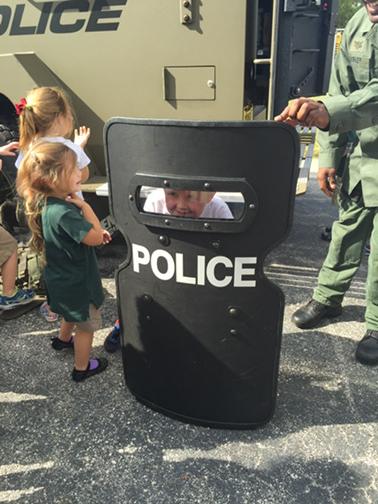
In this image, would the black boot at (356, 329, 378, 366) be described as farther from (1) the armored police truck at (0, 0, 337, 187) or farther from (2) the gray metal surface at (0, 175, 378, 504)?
(1) the armored police truck at (0, 0, 337, 187)

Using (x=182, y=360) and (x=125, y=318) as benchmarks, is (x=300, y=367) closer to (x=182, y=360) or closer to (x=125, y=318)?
(x=182, y=360)

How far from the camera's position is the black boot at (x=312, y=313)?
110 inches

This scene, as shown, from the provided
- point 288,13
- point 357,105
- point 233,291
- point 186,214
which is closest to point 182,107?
point 288,13

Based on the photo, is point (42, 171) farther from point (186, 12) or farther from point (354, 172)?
point (354, 172)

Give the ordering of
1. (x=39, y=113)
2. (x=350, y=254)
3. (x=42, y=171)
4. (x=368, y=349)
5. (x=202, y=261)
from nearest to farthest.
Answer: (x=202, y=261)
(x=42, y=171)
(x=39, y=113)
(x=368, y=349)
(x=350, y=254)

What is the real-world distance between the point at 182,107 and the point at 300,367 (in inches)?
74.4

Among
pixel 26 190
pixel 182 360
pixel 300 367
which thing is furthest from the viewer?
pixel 300 367

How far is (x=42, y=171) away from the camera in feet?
6.25

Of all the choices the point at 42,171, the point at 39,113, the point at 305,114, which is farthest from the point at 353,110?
the point at 39,113

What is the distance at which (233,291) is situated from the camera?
167 cm

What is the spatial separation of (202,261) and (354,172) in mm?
1415

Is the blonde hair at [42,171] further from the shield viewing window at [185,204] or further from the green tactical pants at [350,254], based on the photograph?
the green tactical pants at [350,254]

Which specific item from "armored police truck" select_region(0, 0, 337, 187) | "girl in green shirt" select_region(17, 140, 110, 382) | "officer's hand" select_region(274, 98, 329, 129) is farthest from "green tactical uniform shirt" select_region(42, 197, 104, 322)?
"armored police truck" select_region(0, 0, 337, 187)

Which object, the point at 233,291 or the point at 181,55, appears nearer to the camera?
the point at 233,291
